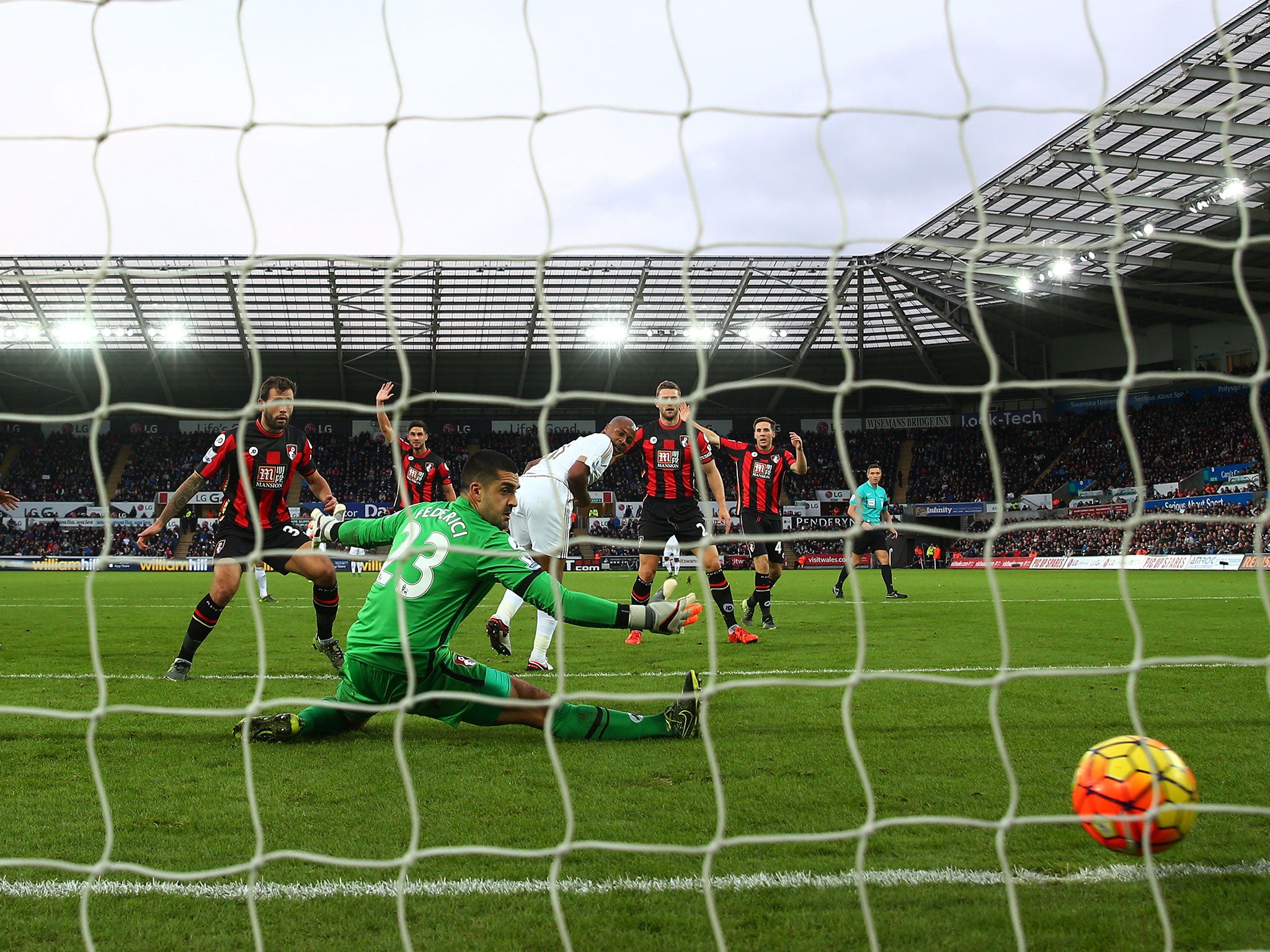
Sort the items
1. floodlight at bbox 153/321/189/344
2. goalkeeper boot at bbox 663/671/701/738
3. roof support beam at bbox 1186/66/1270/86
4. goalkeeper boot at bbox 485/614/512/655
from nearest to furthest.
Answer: goalkeeper boot at bbox 663/671/701/738
goalkeeper boot at bbox 485/614/512/655
roof support beam at bbox 1186/66/1270/86
floodlight at bbox 153/321/189/344

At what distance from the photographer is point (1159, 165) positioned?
2220cm

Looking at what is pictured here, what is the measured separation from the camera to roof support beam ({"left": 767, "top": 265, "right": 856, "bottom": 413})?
3322 cm

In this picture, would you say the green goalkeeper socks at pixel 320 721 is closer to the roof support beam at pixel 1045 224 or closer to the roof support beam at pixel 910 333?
the roof support beam at pixel 1045 224

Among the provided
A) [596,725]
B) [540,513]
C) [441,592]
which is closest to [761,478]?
[540,513]

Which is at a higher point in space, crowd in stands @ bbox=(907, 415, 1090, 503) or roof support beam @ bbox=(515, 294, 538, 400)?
roof support beam @ bbox=(515, 294, 538, 400)

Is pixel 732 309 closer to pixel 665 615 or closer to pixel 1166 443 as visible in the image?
pixel 1166 443

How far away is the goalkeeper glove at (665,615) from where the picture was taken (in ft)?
12.1

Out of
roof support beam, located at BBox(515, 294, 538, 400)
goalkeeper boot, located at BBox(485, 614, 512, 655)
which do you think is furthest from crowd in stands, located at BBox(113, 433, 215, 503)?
goalkeeper boot, located at BBox(485, 614, 512, 655)

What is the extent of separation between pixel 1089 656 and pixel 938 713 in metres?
2.96

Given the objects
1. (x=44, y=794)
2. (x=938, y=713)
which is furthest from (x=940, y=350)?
(x=44, y=794)

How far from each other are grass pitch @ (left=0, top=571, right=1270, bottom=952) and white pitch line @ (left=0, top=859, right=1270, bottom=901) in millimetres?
11

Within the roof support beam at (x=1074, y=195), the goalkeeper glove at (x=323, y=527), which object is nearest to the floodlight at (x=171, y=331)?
the roof support beam at (x=1074, y=195)

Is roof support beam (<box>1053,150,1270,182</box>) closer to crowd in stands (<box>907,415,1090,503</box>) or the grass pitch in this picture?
crowd in stands (<box>907,415,1090,503</box>)

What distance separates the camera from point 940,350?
40.0 meters
